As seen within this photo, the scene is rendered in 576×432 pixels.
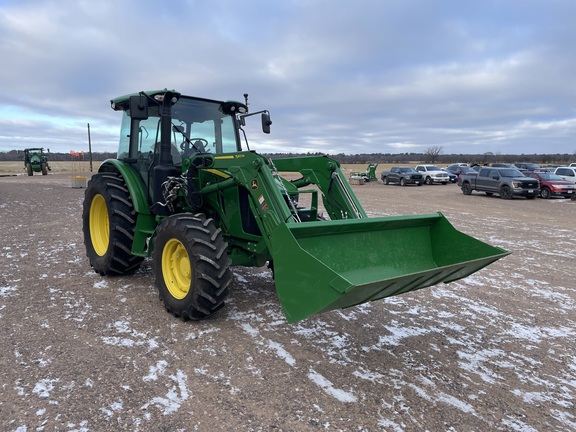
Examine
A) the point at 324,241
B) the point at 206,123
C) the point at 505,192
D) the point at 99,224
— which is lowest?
the point at 505,192

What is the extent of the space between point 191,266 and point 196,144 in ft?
6.48

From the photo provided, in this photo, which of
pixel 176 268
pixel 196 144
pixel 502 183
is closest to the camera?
pixel 176 268

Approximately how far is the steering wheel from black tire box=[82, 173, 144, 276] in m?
1.10

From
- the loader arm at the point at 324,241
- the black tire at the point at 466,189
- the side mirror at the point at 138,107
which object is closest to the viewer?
the loader arm at the point at 324,241

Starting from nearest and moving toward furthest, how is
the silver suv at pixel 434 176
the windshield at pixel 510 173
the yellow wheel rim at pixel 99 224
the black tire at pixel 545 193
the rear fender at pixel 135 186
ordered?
the rear fender at pixel 135 186
the yellow wheel rim at pixel 99 224
the windshield at pixel 510 173
the black tire at pixel 545 193
the silver suv at pixel 434 176

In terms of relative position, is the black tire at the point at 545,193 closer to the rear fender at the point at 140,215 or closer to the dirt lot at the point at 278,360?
the dirt lot at the point at 278,360

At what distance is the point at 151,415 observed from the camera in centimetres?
301

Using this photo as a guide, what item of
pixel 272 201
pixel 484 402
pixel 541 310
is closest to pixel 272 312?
pixel 272 201

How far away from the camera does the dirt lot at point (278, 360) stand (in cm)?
303

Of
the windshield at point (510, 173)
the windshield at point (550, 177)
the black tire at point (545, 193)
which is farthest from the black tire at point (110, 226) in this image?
the windshield at point (550, 177)

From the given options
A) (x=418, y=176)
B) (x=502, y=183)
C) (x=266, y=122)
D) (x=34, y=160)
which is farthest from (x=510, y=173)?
(x=34, y=160)

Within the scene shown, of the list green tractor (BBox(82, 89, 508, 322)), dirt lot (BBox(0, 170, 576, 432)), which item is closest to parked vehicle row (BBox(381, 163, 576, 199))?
dirt lot (BBox(0, 170, 576, 432))

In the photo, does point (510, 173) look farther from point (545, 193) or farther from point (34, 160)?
point (34, 160)

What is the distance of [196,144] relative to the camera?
5.73m
